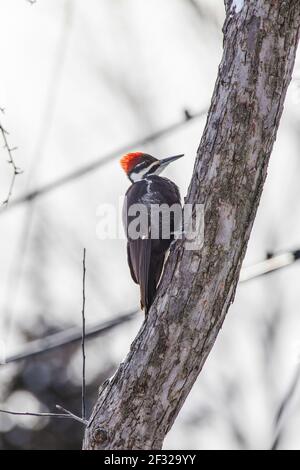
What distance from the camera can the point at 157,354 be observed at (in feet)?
12.6

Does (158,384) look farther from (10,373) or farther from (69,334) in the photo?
(10,373)

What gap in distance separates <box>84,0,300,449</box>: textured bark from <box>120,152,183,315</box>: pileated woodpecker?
3.18 feet

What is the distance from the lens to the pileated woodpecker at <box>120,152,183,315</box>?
5305 mm

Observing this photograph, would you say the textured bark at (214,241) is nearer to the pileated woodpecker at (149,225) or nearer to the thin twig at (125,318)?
the thin twig at (125,318)

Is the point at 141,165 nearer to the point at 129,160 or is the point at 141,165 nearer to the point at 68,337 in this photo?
the point at 129,160

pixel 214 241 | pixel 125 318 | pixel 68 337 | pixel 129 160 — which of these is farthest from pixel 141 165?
pixel 214 241

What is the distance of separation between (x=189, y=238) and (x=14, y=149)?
38.1 inches

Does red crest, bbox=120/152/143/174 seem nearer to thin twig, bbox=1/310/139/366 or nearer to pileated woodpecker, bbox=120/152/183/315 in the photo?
pileated woodpecker, bbox=120/152/183/315

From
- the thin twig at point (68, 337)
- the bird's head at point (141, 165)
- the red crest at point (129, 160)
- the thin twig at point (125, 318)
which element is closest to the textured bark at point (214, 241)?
the thin twig at point (125, 318)

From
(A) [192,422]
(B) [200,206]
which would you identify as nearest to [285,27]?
(B) [200,206]

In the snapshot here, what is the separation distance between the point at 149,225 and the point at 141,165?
1.00m

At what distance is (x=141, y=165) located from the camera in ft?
21.5

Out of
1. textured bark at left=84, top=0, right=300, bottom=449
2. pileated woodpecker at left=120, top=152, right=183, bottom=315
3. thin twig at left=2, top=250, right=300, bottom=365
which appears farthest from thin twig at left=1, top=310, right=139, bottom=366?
textured bark at left=84, top=0, right=300, bottom=449

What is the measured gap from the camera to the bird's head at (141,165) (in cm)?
639
